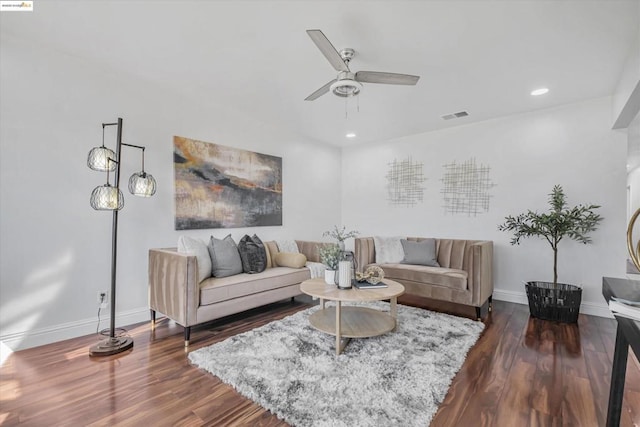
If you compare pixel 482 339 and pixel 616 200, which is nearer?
pixel 482 339

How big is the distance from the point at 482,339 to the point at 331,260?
5.10 ft

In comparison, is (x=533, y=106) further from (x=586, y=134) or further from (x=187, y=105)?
(x=187, y=105)

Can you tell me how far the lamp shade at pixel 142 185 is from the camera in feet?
9.27

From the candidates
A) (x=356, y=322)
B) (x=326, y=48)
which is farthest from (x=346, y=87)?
(x=356, y=322)

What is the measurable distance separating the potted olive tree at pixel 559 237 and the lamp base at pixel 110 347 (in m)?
4.11

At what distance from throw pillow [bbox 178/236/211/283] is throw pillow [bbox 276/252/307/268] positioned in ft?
3.41

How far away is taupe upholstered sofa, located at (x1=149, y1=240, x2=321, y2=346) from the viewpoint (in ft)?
8.55

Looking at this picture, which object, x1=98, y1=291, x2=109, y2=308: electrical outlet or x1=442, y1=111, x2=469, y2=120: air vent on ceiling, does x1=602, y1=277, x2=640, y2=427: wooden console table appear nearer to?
x1=442, y1=111, x2=469, y2=120: air vent on ceiling

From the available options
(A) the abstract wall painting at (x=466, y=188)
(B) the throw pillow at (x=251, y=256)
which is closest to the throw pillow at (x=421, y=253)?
(A) the abstract wall painting at (x=466, y=188)

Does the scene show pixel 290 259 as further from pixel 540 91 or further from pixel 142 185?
pixel 540 91

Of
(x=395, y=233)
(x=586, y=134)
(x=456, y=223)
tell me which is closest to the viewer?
(x=586, y=134)

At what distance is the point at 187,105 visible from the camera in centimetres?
353

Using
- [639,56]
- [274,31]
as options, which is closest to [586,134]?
[639,56]

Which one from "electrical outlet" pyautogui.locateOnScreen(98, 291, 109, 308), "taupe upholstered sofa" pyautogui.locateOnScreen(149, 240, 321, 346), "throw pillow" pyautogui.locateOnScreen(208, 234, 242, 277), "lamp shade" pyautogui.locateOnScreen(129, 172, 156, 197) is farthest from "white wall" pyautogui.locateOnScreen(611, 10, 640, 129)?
"electrical outlet" pyautogui.locateOnScreen(98, 291, 109, 308)
